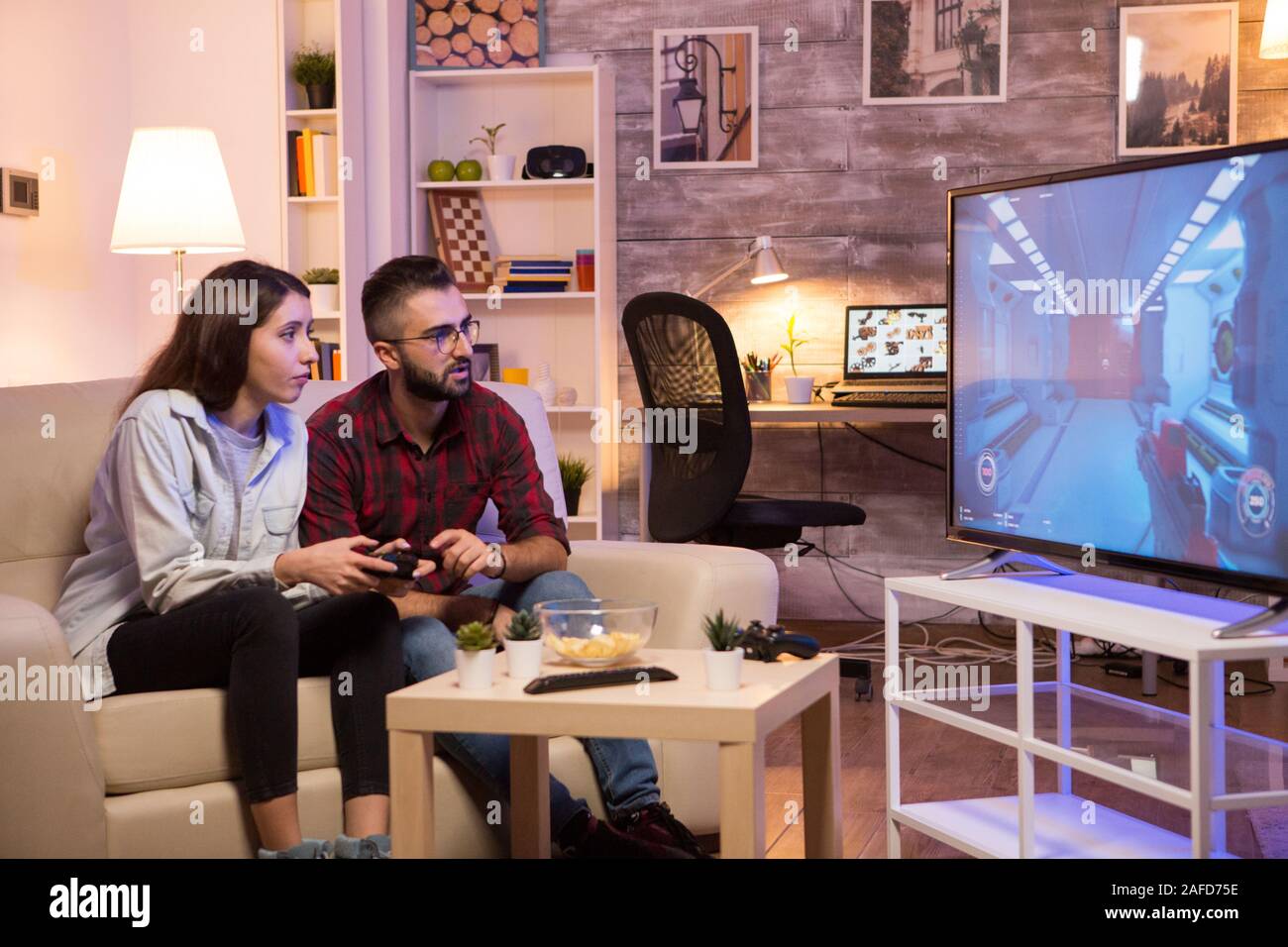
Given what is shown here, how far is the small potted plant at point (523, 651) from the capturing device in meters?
1.81

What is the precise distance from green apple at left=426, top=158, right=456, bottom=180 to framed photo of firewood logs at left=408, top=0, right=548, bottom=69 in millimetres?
358

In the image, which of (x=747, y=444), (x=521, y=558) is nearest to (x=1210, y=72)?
(x=747, y=444)

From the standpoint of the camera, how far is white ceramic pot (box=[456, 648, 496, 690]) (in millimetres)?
1745

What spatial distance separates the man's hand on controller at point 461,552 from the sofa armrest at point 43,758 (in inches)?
22.4

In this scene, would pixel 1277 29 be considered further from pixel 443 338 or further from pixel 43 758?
pixel 43 758

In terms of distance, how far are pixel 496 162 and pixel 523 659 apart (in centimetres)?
335

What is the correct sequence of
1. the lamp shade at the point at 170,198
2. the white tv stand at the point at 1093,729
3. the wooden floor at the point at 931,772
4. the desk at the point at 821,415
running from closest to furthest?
the white tv stand at the point at 1093,729 → the wooden floor at the point at 931,772 → the lamp shade at the point at 170,198 → the desk at the point at 821,415

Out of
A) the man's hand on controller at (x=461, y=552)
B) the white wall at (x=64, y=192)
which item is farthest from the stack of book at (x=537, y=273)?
the man's hand on controller at (x=461, y=552)

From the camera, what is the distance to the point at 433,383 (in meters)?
2.44

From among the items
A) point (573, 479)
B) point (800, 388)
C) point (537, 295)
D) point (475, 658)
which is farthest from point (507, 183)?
point (475, 658)

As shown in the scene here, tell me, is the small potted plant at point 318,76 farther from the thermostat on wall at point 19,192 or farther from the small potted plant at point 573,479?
the small potted plant at point 573,479

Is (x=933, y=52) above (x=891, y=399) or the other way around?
above

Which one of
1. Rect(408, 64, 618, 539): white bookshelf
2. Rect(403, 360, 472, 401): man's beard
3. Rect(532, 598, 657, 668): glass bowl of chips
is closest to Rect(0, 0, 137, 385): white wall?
Rect(408, 64, 618, 539): white bookshelf

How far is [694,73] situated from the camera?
192 inches
